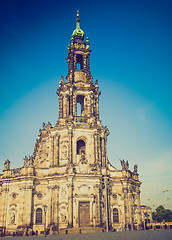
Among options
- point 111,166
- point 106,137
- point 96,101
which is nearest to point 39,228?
point 111,166

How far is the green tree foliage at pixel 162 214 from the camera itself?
83.1 m

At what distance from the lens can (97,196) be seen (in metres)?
38.8

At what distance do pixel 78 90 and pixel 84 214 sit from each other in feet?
68.1

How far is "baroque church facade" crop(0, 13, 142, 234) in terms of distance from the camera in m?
38.0

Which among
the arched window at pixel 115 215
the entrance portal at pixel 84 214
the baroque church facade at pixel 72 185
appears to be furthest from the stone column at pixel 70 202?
the arched window at pixel 115 215

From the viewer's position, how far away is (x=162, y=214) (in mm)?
84312

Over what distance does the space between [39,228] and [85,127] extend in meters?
16.4

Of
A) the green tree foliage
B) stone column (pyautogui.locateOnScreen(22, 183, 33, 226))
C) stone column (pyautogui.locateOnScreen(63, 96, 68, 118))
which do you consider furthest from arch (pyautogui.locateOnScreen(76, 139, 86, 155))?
the green tree foliage

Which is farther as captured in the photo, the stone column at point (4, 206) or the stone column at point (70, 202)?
the stone column at point (4, 206)

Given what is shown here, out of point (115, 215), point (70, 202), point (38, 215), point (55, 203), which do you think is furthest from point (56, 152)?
point (115, 215)

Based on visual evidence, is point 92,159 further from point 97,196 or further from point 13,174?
point 13,174

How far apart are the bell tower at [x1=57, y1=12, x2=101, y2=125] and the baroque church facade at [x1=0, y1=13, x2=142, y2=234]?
0.57 feet

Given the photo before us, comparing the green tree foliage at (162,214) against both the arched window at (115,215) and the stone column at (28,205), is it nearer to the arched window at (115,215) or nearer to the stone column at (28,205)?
the arched window at (115,215)

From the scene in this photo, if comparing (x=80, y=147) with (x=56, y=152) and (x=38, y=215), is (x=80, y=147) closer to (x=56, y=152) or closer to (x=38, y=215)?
(x=56, y=152)
